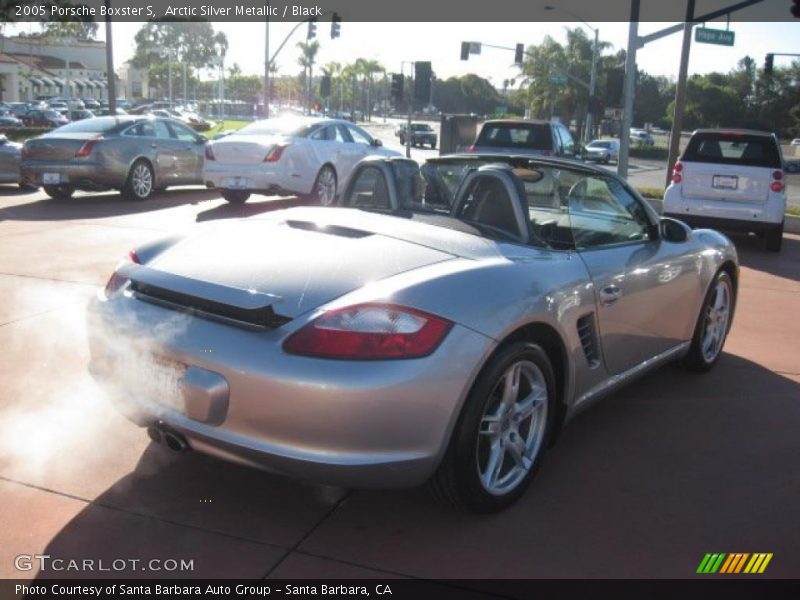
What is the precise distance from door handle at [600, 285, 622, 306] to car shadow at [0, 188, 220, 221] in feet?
28.4


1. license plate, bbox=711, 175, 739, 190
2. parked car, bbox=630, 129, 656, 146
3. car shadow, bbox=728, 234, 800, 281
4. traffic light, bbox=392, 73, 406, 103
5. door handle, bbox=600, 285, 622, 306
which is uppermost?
traffic light, bbox=392, 73, 406, 103

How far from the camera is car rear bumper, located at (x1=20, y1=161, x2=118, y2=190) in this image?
12.0 meters

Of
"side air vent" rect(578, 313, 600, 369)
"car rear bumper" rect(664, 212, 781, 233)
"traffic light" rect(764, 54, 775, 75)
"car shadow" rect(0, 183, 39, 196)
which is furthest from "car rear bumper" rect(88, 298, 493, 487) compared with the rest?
"traffic light" rect(764, 54, 775, 75)

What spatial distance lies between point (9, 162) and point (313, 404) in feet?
42.5

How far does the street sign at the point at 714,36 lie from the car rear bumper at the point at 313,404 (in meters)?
21.2

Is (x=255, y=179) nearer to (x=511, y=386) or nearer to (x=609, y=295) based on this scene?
(x=609, y=295)

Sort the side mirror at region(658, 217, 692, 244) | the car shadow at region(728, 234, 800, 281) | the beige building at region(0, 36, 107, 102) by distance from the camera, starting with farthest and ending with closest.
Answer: the beige building at region(0, 36, 107, 102), the car shadow at region(728, 234, 800, 281), the side mirror at region(658, 217, 692, 244)

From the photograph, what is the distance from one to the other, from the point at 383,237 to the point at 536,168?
1.30 meters

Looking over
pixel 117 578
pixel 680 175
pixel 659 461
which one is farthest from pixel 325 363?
pixel 680 175

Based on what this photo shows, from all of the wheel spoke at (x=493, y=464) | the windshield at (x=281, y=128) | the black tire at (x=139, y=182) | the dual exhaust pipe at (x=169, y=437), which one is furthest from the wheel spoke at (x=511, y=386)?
the black tire at (x=139, y=182)

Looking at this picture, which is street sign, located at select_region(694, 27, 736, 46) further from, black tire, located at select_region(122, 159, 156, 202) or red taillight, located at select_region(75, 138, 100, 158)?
red taillight, located at select_region(75, 138, 100, 158)

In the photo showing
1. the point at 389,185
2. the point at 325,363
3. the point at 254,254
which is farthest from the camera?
the point at 389,185

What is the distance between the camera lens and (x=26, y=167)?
12.0 metres

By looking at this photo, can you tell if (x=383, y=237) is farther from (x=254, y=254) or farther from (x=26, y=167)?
(x=26, y=167)
